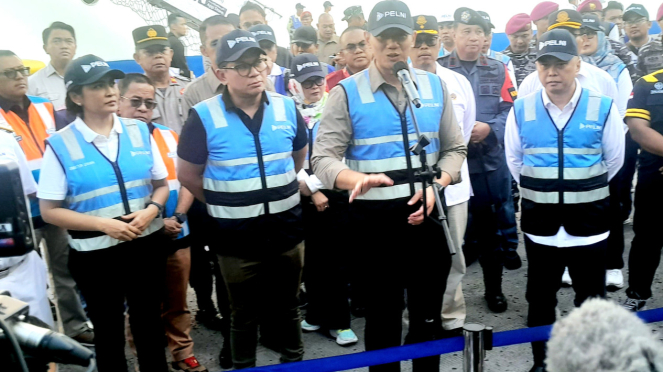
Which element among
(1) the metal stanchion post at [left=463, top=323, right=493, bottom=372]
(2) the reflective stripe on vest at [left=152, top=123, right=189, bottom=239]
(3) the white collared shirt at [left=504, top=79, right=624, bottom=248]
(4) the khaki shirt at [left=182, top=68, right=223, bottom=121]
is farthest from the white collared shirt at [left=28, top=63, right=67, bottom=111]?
(1) the metal stanchion post at [left=463, top=323, right=493, bottom=372]

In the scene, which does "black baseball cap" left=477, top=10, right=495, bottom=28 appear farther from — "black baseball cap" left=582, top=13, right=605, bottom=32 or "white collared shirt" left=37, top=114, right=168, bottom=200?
"white collared shirt" left=37, top=114, right=168, bottom=200

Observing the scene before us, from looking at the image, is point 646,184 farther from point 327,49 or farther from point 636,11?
point 327,49

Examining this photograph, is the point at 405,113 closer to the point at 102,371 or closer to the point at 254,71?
A: the point at 254,71

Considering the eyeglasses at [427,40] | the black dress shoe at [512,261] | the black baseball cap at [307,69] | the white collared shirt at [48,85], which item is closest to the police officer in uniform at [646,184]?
the black dress shoe at [512,261]

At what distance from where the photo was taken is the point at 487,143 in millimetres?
3902

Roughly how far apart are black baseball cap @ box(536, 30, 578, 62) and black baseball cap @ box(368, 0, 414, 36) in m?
0.93

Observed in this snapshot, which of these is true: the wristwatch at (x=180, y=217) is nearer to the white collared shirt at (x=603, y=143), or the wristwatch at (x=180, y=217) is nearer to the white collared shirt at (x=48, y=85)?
the white collared shirt at (x=603, y=143)

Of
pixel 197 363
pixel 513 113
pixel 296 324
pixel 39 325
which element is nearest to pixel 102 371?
pixel 197 363

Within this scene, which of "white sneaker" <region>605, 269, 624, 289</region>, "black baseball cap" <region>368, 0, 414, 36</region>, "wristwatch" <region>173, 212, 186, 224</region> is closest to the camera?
"black baseball cap" <region>368, 0, 414, 36</region>

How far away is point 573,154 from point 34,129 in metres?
3.33

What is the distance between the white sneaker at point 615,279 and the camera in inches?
165

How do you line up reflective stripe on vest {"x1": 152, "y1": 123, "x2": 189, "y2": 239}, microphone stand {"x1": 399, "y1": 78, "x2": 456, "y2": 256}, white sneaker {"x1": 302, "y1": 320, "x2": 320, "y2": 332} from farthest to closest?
white sneaker {"x1": 302, "y1": 320, "x2": 320, "y2": 332}
reflective stripe on vest {"x1": 152, "y1": 123, "x2": 189, "y2": 239}
microphone stand {"x1": 399, "y1": 78, "x2": 456, "y2": 256}

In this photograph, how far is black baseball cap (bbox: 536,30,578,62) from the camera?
2936 mm

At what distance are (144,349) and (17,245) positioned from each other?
1.94m
